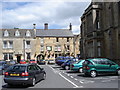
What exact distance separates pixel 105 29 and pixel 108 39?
1.77 meters

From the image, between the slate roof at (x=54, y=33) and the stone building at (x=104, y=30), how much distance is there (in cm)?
2404

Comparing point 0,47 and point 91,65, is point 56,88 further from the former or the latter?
point 0,47

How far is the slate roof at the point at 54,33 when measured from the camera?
175 feet

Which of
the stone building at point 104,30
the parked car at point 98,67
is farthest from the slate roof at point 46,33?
the parked car at point 98,67

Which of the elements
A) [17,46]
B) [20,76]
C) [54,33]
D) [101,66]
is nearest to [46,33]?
[54,33]

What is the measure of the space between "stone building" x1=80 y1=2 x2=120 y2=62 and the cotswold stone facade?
78.0 ft

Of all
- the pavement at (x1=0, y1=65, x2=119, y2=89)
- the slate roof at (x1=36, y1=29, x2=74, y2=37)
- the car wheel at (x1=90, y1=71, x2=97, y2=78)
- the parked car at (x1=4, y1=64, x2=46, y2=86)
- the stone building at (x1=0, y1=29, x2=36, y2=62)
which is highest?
the slate roof at (x1=36, y1=29, x2=74, y2=37)

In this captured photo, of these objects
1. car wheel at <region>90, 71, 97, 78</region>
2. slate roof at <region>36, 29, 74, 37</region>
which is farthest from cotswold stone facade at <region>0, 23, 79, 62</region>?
car wheel at <region>90, 71, 97, 78</region>

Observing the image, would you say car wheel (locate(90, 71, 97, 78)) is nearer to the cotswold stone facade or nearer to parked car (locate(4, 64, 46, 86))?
parked car (locate(4, 64, 46, 86))

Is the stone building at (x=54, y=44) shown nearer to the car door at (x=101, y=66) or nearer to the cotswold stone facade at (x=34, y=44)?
the cotswold stone facade at (x=34, y=44)

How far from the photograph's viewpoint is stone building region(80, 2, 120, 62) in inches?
941

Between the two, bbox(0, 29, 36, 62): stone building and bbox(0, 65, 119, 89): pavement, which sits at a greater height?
bbox(0, 29, 36, 62): stone building

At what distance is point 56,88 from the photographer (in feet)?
34.3

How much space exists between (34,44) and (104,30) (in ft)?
93.9
